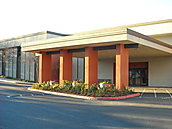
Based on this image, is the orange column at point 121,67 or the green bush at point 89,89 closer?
the green bush at point 89,89

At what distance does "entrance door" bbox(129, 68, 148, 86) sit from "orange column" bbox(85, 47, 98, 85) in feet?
42.8

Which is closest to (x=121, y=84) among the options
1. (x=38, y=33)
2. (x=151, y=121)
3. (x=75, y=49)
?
(x=75, y=49)

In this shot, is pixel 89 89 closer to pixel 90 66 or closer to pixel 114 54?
pixel 90 66

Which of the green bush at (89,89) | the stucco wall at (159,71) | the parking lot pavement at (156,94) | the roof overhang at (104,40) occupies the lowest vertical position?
the parking lot pavement at (156,94)

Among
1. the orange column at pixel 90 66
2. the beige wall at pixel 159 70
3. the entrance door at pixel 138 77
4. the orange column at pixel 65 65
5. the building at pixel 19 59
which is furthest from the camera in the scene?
the building at pixel 19 59

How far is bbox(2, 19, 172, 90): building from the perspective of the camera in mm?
17188

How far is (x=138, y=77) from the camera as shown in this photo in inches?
1234

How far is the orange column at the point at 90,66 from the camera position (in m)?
18.9

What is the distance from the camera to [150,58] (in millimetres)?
29328

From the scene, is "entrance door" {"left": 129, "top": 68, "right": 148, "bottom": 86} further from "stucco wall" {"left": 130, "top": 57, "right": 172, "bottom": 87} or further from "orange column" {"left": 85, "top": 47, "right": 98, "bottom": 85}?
"orange column" {"left": 85, "top": 47, "right": 98, "bottom": 85}

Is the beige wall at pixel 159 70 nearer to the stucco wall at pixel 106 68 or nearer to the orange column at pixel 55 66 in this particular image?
the stucco wall at pixel 106 68

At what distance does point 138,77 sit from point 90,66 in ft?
46.8

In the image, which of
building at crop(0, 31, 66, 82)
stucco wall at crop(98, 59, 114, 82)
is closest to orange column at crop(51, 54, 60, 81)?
building at crop(0, 31, 66, 82)

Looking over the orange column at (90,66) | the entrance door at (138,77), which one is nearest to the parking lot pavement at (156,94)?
the orange column at (90,66)
